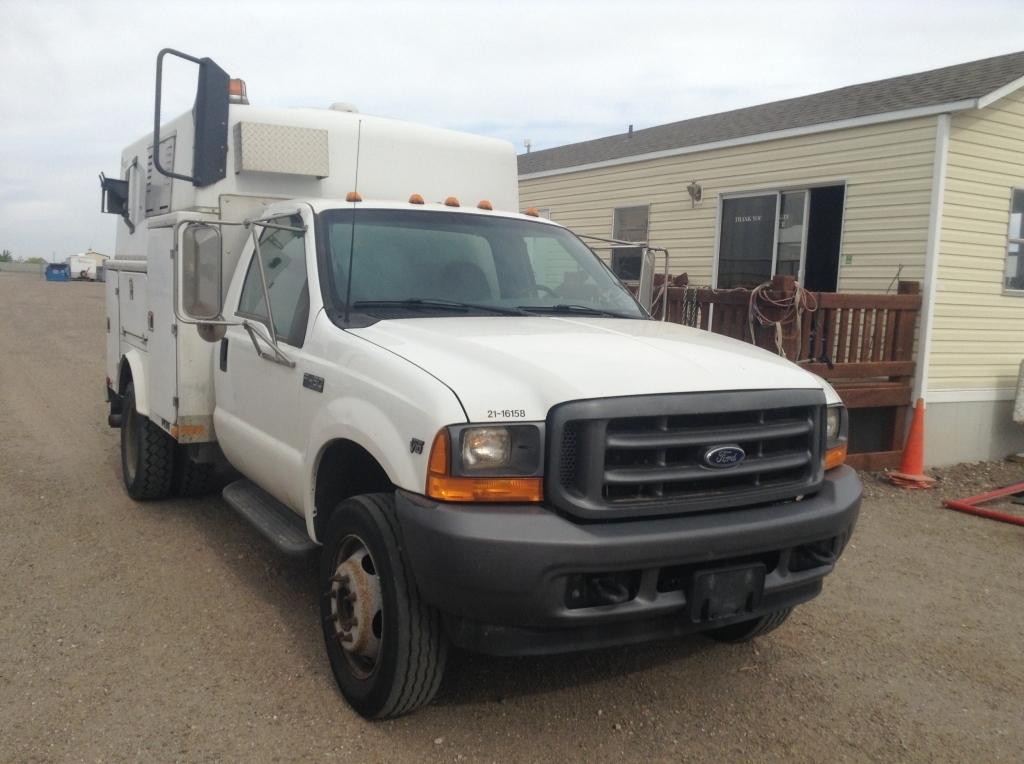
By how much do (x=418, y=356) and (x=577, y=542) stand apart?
0.95 meters

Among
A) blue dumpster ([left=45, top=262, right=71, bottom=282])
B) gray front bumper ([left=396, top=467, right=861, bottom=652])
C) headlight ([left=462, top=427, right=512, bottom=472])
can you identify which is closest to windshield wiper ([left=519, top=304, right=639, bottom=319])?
headlight ([left=462, top=427, right=512, bottom=472])

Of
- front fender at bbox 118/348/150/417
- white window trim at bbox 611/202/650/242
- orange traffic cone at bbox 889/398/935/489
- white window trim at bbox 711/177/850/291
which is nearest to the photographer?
front fender at bbox 118/348/150/417

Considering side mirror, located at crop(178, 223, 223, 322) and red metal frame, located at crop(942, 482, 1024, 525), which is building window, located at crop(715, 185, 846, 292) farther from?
side mirror, located at crop(178, 223, 223, 322)

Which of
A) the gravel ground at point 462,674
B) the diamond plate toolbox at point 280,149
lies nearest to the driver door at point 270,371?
the diamond plate toolbox at point 280,149

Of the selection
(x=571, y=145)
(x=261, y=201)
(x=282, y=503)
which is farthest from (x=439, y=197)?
(x=571, y=145)

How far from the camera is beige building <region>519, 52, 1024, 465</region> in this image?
28.9 feet

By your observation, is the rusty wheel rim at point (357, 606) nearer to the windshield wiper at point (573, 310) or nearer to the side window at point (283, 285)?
the side window at point (283, 285)

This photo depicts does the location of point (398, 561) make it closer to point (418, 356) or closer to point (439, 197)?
point (418, 356)

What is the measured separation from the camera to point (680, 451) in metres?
3.17

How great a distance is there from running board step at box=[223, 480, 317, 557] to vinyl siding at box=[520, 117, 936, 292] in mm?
6935

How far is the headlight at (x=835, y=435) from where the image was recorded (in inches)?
150

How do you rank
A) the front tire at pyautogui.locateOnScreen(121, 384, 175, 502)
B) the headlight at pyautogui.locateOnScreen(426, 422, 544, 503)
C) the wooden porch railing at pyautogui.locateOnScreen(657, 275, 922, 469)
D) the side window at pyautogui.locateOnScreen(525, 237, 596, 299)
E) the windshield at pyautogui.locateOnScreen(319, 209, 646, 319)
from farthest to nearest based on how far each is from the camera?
the wooden porch railing at pyautogui.locateOnScreen(657, 275, 922, 469), the front tire at pyautogui.locateOnScreen(121, 384, 175, 502), the side window at pyautogui.locateOnScreen(525, 237, 596, 299), the windshield at pyautogui.locateOnScreen(319, 209, 646, 319), the headlight at pyautogui.locateOnScreen(426, 422, 544, 503)

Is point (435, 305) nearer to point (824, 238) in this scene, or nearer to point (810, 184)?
point (810, 184)

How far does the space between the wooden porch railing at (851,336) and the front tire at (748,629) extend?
13.0ft
